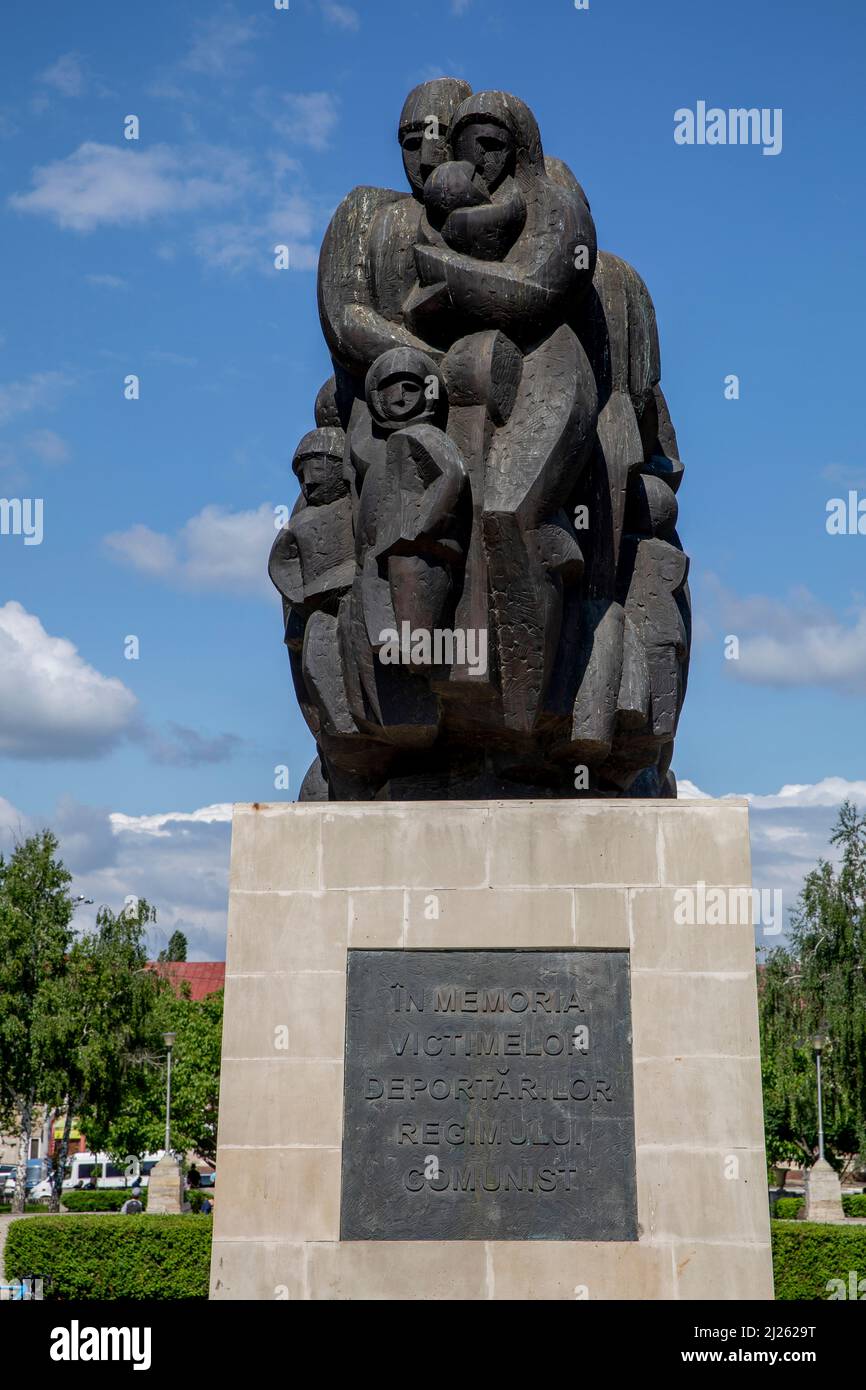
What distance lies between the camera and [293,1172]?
22.4 ft

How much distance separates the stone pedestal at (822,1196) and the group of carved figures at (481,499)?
22.8 m

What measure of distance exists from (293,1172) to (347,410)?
4285 mm

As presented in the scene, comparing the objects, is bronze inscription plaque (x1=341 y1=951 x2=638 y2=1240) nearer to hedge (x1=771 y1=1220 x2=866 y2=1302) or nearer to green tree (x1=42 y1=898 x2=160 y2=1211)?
hedge (x1=771 y1=1220 x2=866 y2=1302)

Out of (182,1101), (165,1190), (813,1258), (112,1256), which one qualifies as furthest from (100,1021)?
(813,1258)

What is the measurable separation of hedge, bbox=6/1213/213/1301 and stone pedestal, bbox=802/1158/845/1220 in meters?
14.2

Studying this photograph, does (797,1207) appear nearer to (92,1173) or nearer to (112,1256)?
(112,1256)

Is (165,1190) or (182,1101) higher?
(182,1101)

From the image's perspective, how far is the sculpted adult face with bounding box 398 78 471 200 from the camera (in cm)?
829

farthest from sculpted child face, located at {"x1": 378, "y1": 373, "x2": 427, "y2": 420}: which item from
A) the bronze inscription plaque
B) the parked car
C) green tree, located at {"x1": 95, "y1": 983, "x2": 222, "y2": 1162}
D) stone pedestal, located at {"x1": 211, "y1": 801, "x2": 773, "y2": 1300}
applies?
the parked car

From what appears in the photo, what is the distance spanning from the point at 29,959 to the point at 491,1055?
31.4m

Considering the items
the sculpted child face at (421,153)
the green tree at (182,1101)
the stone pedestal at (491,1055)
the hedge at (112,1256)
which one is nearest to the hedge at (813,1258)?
the hedge at (112,1256)

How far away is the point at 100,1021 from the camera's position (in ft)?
118
